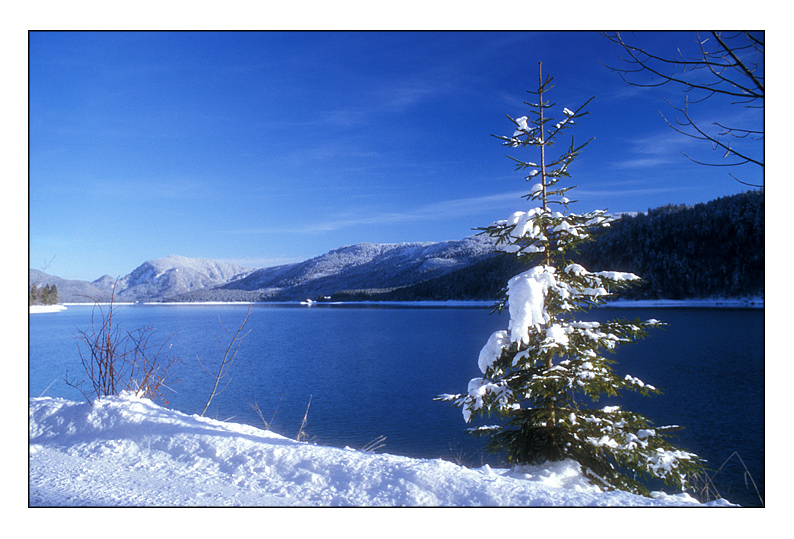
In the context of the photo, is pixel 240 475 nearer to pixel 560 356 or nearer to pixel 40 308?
pixel 560 356

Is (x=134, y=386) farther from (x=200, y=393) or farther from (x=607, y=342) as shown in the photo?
(x=200, y=393)

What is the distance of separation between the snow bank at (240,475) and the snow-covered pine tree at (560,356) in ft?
0.97

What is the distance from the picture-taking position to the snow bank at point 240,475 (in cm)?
291

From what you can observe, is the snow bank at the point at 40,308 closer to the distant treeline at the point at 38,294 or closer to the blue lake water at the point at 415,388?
the distant treeline at the point at 38,294

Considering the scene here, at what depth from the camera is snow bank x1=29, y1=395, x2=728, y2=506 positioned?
2914mm

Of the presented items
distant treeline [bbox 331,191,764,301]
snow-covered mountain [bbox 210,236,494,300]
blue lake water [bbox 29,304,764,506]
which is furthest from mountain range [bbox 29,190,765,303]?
snow-covered mountain [bbox 210,236,494,300]

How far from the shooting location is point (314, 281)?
15862 centimetres

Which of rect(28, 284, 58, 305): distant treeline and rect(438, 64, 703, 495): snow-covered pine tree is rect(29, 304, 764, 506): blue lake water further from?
rect(438, 64, 703, 495): snow-covered pine tree

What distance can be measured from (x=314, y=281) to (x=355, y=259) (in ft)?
137

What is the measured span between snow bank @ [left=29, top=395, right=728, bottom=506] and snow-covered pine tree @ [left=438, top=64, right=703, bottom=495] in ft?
0.97

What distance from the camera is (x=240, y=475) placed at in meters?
3.17

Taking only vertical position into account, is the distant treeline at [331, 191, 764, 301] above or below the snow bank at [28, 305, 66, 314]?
above

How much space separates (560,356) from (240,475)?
2612 mm
